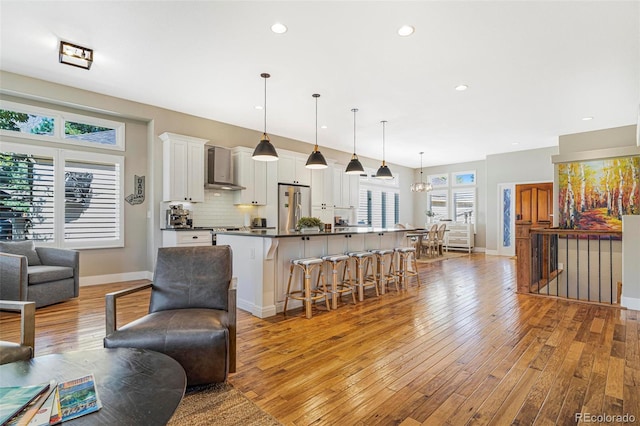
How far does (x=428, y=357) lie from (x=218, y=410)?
168 centimetres

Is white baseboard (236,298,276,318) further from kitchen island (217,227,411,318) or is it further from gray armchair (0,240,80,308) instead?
gray armchair (0,240,80,308)

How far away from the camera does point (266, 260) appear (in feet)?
12.2

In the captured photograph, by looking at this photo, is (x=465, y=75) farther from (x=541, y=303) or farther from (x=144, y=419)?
(x=144, y=419)

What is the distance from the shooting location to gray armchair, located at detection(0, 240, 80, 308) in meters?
3.68

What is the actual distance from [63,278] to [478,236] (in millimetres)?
10501

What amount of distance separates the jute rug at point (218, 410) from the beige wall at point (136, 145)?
4223mm

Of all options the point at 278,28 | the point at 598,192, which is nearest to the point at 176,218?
the point at 278,28

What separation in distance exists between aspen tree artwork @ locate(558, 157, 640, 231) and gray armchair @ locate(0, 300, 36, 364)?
825 centimetres

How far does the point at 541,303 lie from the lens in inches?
169

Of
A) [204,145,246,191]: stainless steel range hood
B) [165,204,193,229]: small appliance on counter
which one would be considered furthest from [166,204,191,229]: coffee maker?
[204,145,246,191]: stainless steel range hood

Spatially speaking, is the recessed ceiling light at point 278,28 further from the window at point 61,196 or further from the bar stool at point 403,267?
the window at point 61,196

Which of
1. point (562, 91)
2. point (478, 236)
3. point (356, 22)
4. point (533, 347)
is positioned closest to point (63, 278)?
point (356, 22)

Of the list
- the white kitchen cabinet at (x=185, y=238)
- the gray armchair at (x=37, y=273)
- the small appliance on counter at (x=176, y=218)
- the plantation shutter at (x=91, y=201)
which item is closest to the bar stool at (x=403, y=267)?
the white kitchen cabinet at (x=185, y=238)

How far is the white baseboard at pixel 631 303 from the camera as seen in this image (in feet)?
13.1
